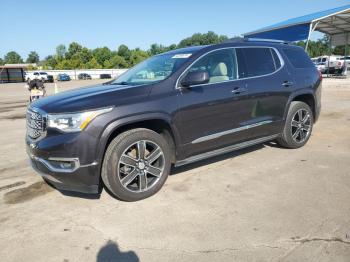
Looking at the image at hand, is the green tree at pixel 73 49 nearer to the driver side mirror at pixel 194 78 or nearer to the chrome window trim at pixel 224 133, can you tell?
the chrome window trim at pixel 224 133

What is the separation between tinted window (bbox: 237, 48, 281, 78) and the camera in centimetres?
502

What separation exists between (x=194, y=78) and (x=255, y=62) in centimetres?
148

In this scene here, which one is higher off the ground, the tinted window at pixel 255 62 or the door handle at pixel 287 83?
the tinted window at pixel 255 62

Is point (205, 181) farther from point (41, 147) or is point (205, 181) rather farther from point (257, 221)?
point (41, 147)

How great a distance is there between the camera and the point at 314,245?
297 cm

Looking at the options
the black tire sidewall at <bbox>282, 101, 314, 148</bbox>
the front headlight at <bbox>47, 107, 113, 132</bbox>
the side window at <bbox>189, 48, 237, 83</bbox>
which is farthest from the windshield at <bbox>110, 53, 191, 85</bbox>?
the black tire sidewall at <bbox>282, 101, 314, 148</bbox>

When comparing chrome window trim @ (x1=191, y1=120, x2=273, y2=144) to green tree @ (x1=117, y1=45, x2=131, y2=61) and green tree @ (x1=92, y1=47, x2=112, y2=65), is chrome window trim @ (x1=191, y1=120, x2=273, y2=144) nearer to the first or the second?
green tree @ (x1=92, y1=47, x2=112, y2=65)

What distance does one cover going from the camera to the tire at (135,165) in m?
3.81

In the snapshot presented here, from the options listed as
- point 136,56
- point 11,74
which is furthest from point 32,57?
point 11,74

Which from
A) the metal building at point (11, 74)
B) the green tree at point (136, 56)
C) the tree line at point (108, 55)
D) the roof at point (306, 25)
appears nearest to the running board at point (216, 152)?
the roof at point (306, 25)

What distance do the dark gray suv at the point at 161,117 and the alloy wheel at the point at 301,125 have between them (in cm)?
21

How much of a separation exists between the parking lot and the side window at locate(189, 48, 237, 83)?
134 centimetres

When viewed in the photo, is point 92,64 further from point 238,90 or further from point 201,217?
point 201,217

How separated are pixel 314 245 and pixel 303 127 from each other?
345 centimetres
